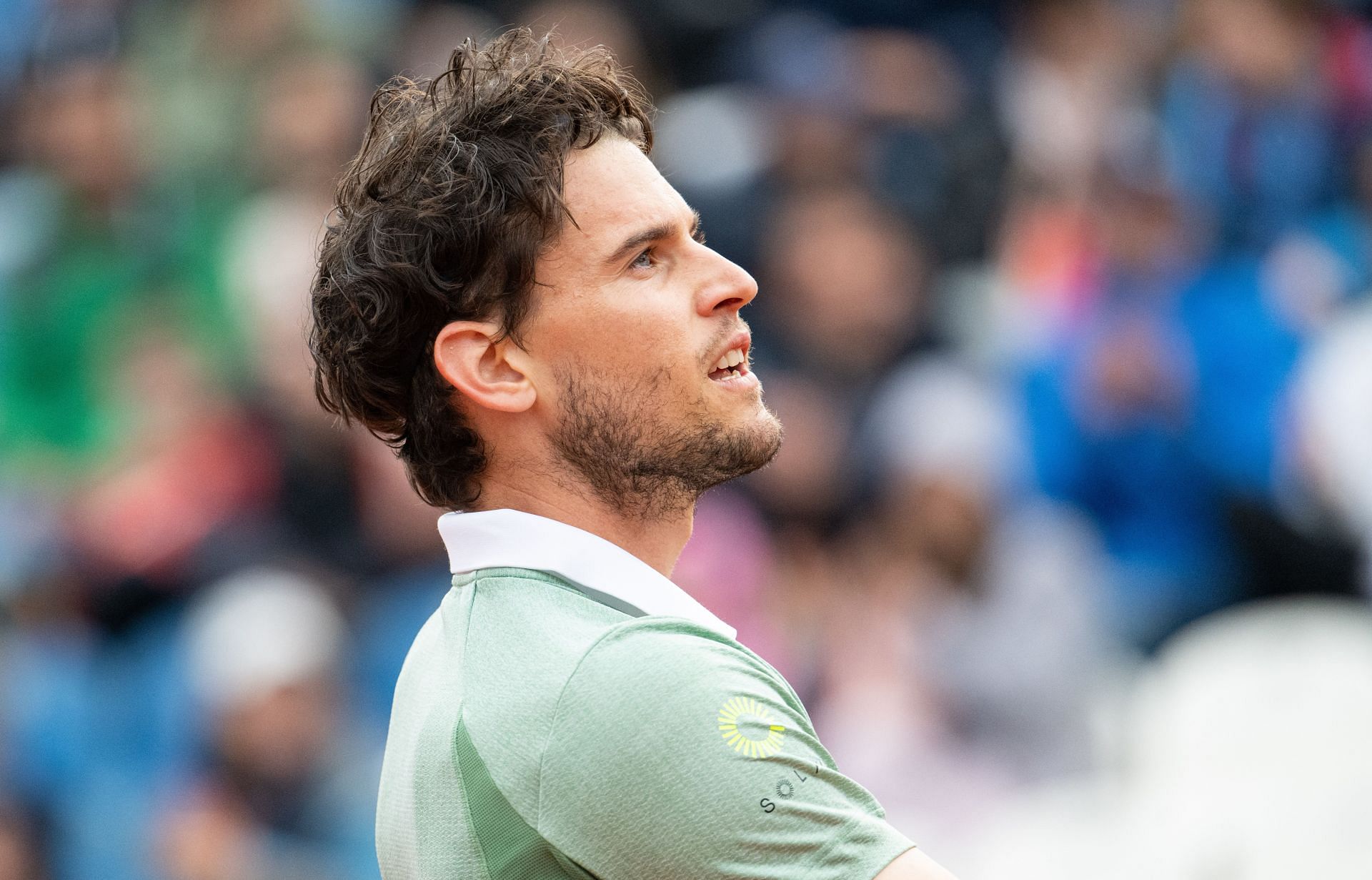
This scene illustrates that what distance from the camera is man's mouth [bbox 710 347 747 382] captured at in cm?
205

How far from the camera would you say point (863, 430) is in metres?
5.77

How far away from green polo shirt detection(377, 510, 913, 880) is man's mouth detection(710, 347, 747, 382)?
0.36 metres

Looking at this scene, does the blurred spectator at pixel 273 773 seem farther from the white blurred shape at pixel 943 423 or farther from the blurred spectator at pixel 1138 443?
the blurred spectator at pixel 1138 443

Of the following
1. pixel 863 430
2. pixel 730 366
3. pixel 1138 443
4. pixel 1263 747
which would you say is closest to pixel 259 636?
pixel 863 430

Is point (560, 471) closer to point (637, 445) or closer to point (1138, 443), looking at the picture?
point (637, 445)

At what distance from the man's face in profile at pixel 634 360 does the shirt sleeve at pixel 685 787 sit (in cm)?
38

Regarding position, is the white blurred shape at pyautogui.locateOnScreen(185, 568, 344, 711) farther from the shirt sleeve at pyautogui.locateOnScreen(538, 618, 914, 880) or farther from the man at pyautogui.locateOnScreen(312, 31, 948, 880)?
the shirt sleeve at pyautogui.locateOnScreen(538, 618, 914, 880)

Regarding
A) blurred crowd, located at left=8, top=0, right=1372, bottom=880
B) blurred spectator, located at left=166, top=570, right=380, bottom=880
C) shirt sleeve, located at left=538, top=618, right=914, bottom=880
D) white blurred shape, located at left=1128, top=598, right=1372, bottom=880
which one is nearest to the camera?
shirt sleeve, located at left=538, top=618, right=914, bottom=880

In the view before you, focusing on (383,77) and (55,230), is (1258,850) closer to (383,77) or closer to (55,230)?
(383,77)

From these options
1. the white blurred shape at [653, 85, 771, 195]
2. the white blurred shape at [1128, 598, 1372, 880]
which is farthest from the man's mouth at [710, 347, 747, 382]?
the white blurred shape at [653, 85, 771, 195]

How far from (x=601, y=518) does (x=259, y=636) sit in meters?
3.65

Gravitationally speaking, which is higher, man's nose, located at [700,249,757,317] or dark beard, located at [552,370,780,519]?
man's nose, located at [700,249,757,317]

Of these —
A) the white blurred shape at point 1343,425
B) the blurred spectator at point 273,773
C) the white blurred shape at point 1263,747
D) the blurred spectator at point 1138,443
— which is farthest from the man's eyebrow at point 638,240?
the white blurred shape at point 1343,425

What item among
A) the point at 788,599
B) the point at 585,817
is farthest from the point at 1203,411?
the point at 585,817
